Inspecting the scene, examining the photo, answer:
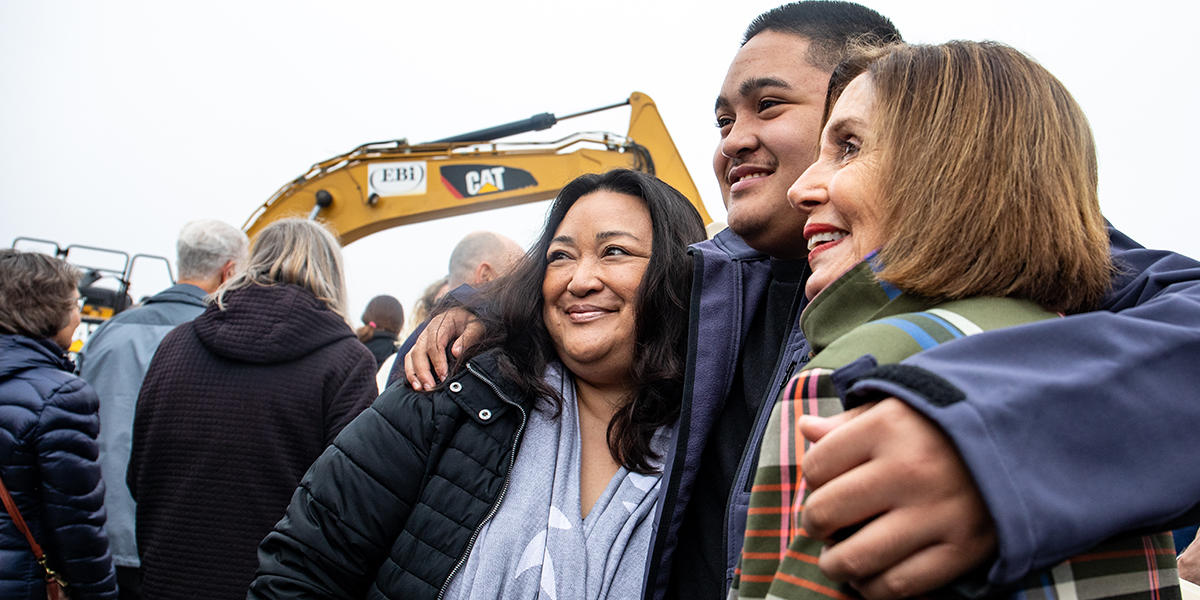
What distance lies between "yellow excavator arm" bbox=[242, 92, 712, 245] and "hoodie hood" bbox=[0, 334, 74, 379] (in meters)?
4.86

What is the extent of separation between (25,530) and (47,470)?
0.24 meters

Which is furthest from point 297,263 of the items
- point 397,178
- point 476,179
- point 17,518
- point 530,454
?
point 397,178

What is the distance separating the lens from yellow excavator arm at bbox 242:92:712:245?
7.72 m

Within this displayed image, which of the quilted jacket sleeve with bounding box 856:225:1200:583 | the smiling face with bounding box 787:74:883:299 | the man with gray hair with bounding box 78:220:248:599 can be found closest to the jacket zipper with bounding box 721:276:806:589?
the smiling face with bounding box 787:74:883:299

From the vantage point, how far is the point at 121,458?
3434 mm

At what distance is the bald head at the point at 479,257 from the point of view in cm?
454

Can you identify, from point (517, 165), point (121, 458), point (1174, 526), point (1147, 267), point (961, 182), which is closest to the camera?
point (1174, 526)

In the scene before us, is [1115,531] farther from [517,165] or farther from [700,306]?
[517,165]

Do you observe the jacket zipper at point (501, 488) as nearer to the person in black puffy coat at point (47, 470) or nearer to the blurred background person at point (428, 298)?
the person in black puffy coat at point (47, 470)

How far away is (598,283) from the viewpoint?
2109mm

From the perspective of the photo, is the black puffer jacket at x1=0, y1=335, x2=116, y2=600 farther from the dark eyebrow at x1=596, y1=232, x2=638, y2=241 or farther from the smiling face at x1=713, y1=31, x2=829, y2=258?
the smiling face at x1=713, y1=31, x2=829, y2=258

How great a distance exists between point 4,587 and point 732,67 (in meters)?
3.08

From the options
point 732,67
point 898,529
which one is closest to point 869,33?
point 732,67

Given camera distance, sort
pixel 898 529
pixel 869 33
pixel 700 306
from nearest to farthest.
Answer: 1. pixel 898 529
2. pixel 700 306
3. pixel 869 33
